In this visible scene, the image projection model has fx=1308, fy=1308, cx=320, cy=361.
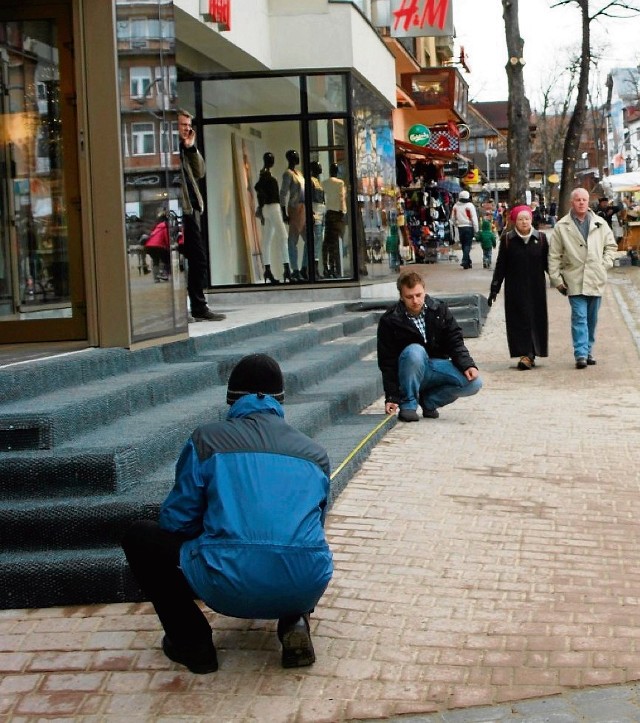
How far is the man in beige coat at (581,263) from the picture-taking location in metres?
12.8

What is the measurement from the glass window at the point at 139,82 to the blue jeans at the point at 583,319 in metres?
5.31

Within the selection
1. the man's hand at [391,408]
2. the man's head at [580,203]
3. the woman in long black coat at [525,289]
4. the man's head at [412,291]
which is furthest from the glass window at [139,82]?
the man's head at [580,203]

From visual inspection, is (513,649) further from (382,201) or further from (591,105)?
(591,105)

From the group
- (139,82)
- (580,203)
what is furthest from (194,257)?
(580,203)

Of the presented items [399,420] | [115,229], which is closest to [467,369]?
[399,420]

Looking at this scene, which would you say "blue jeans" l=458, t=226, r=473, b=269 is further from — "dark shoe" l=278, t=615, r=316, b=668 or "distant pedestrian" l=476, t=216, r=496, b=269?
"dark shoe" l=278, t=615, r=316, b=668

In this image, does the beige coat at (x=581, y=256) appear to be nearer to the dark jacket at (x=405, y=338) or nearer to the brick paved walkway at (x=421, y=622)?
the dark jacket at (x=405, y=338)

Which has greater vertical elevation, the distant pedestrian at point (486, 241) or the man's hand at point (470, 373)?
the distant pedestrian at point (486, 241)

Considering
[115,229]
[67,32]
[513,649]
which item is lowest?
[513,649]

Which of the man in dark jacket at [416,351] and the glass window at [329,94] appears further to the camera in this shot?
the glass window at [329,94]

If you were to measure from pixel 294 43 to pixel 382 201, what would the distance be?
411 cm

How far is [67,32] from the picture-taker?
8.77 m

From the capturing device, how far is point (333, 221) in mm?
18062

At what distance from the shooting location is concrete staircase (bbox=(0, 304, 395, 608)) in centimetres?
554
